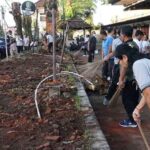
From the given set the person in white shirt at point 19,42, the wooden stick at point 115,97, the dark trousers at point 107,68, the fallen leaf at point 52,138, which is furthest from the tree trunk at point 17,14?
the fallen leaf at point 52,138

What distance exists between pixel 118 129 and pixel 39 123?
1382 mm

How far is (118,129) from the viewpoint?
7.87 m

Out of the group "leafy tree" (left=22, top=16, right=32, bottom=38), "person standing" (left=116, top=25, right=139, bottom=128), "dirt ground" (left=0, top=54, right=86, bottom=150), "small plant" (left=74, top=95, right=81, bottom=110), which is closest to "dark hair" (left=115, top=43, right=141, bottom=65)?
"person standing" (left=116, top=25, right=139, bottom=128)

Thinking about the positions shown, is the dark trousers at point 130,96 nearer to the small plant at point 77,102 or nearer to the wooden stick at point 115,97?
the wooden stick at point 115,97

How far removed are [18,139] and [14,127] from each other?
740 mm

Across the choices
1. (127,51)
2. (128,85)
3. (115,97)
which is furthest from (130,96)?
Answer: (127,51)

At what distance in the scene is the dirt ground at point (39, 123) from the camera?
631 centimetres

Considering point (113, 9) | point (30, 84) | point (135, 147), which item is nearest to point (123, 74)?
point (135, 147)

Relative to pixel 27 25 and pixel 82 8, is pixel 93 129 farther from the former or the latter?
pixel 82 8

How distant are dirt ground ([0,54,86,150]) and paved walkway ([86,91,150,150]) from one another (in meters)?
0.53

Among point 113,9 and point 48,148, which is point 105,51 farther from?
point 113,9

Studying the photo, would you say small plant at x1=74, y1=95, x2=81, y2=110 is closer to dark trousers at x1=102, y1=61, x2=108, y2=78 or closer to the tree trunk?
dark trousers at x1=102, y1=61, x2=108, y2=78

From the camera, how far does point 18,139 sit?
664cm

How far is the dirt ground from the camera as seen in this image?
6.31 meters
